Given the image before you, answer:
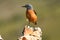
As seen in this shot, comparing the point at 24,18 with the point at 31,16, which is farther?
the point at 24,18

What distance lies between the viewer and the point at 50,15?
18984mm

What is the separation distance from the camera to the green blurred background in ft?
50.9

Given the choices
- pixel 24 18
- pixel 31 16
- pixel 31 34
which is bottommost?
pixel 31 34

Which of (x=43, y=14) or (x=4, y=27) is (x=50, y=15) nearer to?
(x=43, y=14)

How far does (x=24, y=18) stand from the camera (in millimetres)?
19234

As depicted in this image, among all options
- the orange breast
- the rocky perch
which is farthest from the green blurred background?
the rocky perch

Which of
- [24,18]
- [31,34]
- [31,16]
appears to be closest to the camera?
[31,34]

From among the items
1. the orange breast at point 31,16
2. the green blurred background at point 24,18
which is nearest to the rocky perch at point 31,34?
the orange breast at point 31,16

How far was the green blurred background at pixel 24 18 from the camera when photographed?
15.5 metres

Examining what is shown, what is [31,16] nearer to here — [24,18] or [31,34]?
[31,34]

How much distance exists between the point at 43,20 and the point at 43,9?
117 inches

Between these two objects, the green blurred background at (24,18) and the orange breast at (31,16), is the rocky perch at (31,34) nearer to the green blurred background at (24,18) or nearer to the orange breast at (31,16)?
the orange breast at (31,16)

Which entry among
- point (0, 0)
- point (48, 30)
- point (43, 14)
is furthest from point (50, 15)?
point (0, 0)

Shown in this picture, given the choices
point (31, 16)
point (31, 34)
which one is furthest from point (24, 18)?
point (31, 34)
